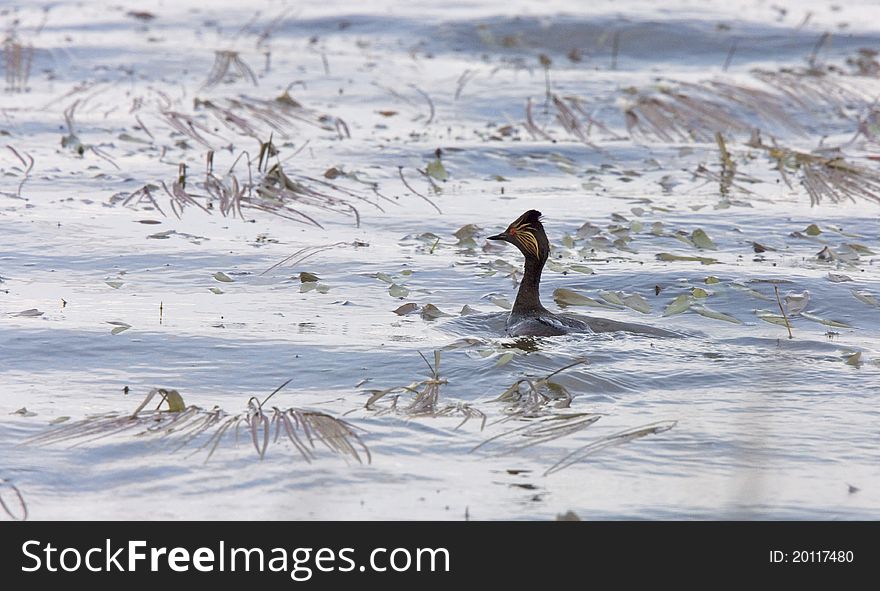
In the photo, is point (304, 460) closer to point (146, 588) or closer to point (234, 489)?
point (234, 489)

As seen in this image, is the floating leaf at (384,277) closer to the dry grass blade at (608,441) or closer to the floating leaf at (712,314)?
the floating leaf at (712,314)

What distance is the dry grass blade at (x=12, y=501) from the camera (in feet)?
15.2

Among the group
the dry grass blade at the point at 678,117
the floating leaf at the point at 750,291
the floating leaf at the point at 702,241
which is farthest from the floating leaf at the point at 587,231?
the dry grass blade at the point at 678,117

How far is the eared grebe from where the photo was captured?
7219 millimetres

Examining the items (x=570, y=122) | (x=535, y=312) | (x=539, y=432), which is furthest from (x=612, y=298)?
(x=570, y=122)

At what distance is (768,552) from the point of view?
4.52m

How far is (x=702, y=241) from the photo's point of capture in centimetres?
924

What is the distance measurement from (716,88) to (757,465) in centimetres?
1062

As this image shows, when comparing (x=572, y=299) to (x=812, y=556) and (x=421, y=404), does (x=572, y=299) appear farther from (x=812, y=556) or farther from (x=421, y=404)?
(x=812, y=556)

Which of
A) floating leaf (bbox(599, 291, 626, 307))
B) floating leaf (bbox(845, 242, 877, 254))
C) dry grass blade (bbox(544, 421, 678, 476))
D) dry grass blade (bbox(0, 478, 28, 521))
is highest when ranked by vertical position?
floating leaf (bbox(845, 242, 877, 254))

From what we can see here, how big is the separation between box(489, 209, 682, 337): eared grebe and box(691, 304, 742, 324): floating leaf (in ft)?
1.58

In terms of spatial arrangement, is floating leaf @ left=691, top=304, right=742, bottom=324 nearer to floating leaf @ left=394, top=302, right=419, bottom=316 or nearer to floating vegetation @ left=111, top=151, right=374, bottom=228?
floating leaf @ left=394, top=302, right=419, bottom=316

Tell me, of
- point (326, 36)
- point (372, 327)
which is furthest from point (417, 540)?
point (326, 36)

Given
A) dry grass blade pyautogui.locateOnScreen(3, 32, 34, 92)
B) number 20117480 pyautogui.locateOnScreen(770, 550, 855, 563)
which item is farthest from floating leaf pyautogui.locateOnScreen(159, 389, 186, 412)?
dry grass blade pyautogui.locateOnScreen(3, 32, 34, 92)
